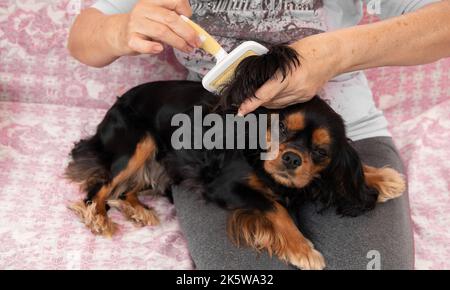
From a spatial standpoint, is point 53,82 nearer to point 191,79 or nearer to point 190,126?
point 191,79

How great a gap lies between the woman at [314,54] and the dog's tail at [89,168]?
26 centimetres

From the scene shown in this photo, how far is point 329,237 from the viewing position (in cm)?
138

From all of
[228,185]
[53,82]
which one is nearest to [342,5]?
[228,185]

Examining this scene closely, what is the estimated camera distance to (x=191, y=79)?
72.4 inches

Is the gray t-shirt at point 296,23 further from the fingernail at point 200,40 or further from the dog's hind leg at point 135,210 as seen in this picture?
the dog's hind leg at point 135,210

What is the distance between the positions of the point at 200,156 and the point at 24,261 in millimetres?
561

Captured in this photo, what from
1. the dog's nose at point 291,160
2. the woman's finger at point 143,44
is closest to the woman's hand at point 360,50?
the dog's nose at point 291,160

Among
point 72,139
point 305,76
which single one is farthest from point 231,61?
point 72,139

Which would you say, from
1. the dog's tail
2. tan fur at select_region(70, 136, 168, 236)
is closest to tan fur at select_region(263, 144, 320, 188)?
tan fur at select_region(70, 136, 168, 236)

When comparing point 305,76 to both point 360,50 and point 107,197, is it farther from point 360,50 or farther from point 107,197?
point 107,197

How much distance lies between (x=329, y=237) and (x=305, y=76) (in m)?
0.43

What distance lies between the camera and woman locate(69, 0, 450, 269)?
123 centimetres

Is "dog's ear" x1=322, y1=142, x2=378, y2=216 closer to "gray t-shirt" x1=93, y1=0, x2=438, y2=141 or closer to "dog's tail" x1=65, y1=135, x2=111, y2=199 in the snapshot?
"gray t-shirt" x1=93, y1=0, x2=438, y2=141
